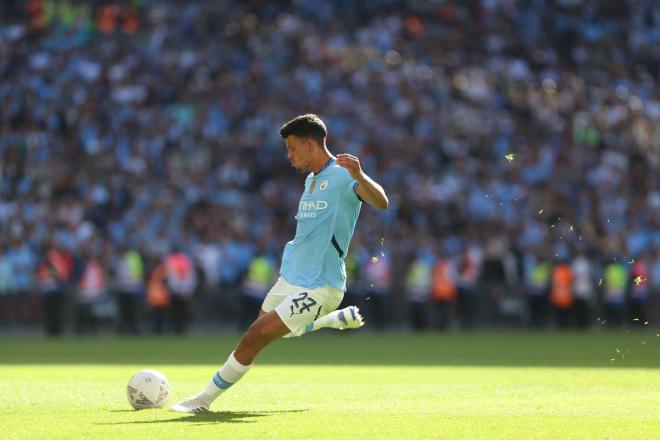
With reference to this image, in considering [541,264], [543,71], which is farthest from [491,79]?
[541,264]

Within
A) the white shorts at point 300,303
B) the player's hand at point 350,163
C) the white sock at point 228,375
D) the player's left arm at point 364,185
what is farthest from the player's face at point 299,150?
the white sock at point 228,375

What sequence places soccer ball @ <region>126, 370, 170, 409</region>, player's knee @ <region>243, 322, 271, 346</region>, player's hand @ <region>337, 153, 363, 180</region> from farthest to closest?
soccer ball @ <region>126, 370, 170, 409</region> < player's knee @ <region>243, 322, 271, 346</region> < player's hand @ <region>337, 153, 363, 180</region>

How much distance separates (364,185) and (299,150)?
0.82 m

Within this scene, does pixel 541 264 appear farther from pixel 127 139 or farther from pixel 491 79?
pixel 127 139

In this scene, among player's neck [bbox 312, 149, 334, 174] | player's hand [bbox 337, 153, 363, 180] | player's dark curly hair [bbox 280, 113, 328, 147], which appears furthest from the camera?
player's neck [bbox 312, 149, 334, 174]

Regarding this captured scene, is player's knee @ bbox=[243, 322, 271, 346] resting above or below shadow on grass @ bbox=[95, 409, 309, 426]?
above

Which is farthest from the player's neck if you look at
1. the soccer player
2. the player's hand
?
the player's hand

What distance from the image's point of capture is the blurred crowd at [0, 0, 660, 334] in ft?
87.9

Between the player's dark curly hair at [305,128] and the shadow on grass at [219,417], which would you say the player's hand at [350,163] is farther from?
the shadow on grass at [219,417]

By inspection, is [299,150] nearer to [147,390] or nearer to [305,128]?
[305,128]

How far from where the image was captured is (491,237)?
2739 cm

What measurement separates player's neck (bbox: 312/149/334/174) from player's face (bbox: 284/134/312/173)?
67 millimetres

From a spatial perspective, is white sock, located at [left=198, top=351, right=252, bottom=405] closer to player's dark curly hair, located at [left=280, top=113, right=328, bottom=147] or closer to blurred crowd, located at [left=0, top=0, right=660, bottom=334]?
player's dark curly hair, located at [left=280, top=113, right=328, bottom=147]

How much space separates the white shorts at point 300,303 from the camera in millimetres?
10492
